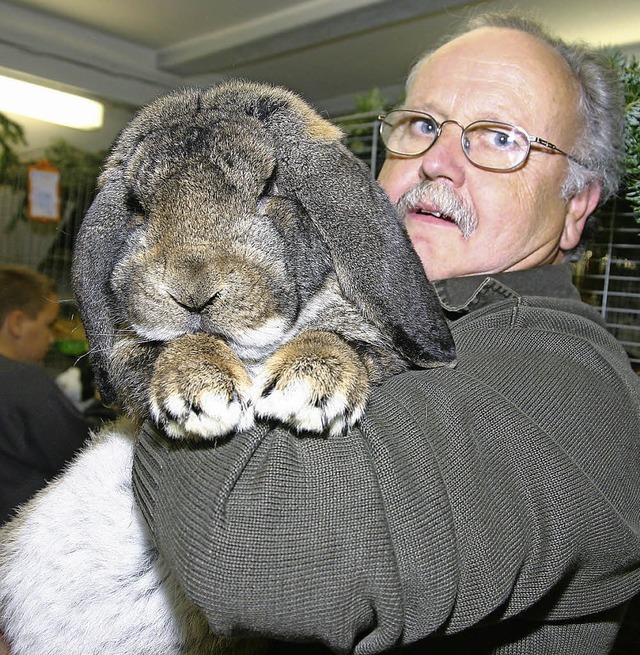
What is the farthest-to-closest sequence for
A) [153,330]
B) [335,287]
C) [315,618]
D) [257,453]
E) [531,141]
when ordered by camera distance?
[531,141], [335,287], [153,330], [257,453], [315,618]

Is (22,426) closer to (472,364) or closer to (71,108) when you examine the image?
(472,364)

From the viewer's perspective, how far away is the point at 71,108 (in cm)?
504

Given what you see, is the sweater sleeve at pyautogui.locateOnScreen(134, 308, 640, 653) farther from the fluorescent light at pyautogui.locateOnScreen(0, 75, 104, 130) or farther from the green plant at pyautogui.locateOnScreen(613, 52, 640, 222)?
the fluorescent light at pyautogui.locateOnScreen(0, 75, 104, 130)

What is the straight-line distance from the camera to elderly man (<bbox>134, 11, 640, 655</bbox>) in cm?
98

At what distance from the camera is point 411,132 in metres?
2.11

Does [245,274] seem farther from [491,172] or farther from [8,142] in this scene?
[8,142]

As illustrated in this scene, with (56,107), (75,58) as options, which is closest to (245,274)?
(75,58)

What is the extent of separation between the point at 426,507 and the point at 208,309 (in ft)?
1.54

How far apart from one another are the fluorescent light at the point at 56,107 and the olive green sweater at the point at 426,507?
441 centimetres

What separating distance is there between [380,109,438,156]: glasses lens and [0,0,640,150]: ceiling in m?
2.10

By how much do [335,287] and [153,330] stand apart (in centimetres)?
36

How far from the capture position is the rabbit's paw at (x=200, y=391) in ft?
3.59

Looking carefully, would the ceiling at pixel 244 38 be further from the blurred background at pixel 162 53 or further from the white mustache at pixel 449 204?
the white mustache at pixel 449 204

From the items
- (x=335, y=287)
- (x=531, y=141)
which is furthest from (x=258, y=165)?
(x=531, y=141)
